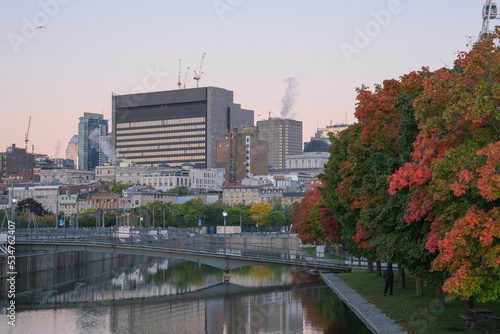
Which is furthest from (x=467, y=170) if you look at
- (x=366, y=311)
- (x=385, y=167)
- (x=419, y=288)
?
(x=419, y=288)

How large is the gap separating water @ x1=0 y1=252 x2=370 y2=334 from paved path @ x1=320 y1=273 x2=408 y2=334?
0.62 metres

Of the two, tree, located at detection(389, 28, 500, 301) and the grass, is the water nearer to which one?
the grass

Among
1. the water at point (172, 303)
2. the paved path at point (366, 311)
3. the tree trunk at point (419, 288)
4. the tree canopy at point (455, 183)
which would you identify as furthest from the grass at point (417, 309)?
the tree canopy at point (455, 183)

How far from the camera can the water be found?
51.6m

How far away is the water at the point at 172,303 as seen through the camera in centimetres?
5156

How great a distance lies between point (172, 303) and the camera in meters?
66.2

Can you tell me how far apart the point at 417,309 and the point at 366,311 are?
3712 millimetres

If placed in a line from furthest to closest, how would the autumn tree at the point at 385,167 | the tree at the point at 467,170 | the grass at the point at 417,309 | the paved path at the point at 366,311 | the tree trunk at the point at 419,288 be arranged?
the tree trunk at the point at 419,288, the paved path at the point at 366,311, the grass at the point at 417,309, the autumn tree at the point at 385,167, the tree at the point at 467,170

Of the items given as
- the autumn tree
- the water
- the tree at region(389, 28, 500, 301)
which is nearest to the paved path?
the water

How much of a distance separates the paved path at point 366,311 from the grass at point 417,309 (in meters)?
0.43

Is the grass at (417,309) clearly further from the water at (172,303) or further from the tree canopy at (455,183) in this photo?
the tree canopy at (455,183)

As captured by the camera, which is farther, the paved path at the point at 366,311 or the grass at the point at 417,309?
the paved path at the point at 366,311

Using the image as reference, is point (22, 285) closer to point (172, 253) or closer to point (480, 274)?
point (172, 253)

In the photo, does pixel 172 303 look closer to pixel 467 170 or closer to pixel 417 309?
pixel 417 309
